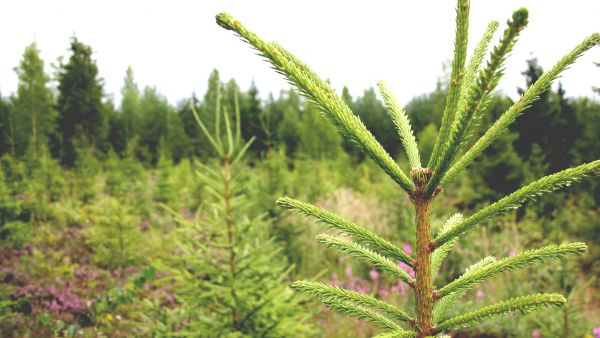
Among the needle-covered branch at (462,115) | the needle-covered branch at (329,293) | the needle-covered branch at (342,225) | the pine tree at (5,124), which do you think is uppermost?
the pine tree at (5,124)

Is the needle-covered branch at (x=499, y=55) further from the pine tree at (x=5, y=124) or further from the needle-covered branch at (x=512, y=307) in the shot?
the pine tree at (x=5, y=124)

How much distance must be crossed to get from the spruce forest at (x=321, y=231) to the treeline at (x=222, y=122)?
14 cm

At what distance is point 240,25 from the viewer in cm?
→ 55

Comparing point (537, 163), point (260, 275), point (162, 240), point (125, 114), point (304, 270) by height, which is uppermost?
point (125, 114)

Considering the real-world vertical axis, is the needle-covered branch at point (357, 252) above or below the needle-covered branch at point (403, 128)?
below

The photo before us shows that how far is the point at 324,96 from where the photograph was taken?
602mm

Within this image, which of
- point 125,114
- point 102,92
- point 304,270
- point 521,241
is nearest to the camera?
point 304,270

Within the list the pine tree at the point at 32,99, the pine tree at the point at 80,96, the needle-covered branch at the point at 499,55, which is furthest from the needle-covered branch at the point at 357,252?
the pine tree at the point at 80,96

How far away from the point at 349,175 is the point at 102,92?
17.6 metres

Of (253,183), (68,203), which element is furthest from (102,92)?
(253,183)

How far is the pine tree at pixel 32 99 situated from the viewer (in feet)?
70.8

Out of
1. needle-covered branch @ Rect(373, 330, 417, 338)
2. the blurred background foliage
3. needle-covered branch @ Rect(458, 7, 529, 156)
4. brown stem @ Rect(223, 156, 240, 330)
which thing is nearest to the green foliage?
the blurred background foliage

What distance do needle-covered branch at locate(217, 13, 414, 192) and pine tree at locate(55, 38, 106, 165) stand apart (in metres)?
26.6

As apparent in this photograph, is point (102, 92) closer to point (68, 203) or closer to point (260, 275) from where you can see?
point (68, 203)
